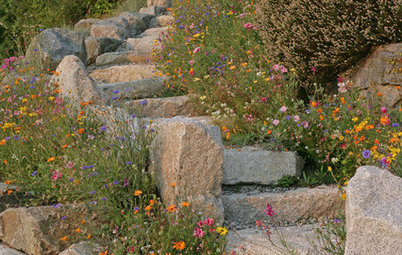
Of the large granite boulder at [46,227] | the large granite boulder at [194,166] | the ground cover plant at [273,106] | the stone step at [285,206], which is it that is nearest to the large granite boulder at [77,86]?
the ground cover plant at [273,106]

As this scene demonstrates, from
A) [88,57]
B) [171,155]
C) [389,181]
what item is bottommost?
[88,57]

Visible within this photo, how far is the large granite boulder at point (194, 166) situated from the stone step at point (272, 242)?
240 mm

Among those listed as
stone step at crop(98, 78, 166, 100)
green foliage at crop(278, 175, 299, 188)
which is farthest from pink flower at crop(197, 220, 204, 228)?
stone step at crop(98, 78, 166, 100)

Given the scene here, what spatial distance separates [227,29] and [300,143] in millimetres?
2533

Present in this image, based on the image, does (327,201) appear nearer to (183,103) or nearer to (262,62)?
(262,62)

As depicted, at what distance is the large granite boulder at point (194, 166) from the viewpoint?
349 cm

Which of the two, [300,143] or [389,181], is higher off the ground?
[389,181]

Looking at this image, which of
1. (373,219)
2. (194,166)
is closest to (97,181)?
(194,166)

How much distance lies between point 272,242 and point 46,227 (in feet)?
5.37

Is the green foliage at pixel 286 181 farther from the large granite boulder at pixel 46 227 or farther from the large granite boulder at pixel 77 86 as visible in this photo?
the large granite boulder at pixel 77 86

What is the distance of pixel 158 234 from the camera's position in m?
3.18

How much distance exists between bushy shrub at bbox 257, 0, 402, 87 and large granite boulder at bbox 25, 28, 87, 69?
3.47m

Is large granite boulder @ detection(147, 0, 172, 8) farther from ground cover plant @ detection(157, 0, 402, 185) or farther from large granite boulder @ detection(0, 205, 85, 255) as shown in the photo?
large granite boulder @ detection(0, 205, 85, 255)

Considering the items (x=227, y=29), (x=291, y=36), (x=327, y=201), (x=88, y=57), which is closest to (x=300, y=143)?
(x=327, y=201)
